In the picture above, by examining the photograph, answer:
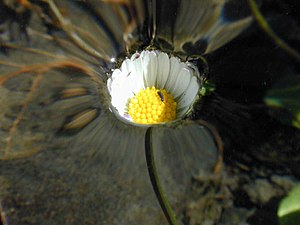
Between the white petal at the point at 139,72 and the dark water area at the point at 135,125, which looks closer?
the dark water area at the point at 135,125

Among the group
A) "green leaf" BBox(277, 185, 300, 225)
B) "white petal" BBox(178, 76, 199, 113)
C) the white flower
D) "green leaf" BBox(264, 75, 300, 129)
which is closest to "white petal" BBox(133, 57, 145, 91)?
the white flower

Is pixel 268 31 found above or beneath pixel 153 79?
above

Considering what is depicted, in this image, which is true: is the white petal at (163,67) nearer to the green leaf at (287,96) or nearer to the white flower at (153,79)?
the white flower at (153,79)

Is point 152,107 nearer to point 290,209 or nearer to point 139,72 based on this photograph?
point 139,72

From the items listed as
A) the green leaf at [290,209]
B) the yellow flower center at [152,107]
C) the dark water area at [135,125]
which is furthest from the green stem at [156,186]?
the green leaf at [290,209]

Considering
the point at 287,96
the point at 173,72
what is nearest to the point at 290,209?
the point at 287,96

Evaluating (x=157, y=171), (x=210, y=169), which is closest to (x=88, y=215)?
(x=157, y=171)
